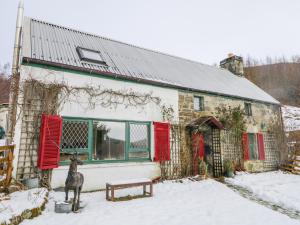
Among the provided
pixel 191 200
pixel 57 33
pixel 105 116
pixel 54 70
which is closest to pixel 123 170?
pixel 105 116

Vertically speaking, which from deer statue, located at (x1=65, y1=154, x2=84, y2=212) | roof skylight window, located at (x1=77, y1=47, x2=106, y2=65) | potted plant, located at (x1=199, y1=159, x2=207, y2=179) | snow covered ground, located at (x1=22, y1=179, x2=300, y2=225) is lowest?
snow covered ground, located at (x1=22, y1=179, x2=300, y2=225)

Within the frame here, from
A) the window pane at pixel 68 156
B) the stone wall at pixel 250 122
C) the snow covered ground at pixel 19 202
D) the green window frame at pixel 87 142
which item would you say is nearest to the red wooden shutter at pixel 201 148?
the stone wall at pixel 250 122

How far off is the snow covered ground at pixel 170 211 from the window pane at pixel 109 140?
4.27 feet

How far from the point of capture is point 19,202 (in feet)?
13.9

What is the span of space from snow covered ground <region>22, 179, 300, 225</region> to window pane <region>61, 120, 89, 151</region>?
4.86ft

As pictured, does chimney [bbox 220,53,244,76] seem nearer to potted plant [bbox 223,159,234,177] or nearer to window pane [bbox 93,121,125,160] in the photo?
potted plant [bbox 223,159,234,177]

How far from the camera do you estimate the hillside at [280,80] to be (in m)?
41.1

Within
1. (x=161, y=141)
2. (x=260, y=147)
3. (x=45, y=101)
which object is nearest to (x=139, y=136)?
(x=161, y=141)

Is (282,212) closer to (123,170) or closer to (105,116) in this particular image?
(123,170)

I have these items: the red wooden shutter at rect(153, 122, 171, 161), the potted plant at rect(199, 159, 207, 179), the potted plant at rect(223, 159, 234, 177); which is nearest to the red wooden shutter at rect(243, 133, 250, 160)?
the potted plant at rect(223, 159, 234, 177)

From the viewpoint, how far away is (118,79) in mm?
7660

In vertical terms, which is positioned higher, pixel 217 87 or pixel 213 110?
pixel 217 87

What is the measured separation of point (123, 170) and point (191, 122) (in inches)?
151

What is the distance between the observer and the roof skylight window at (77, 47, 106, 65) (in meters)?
7.68
